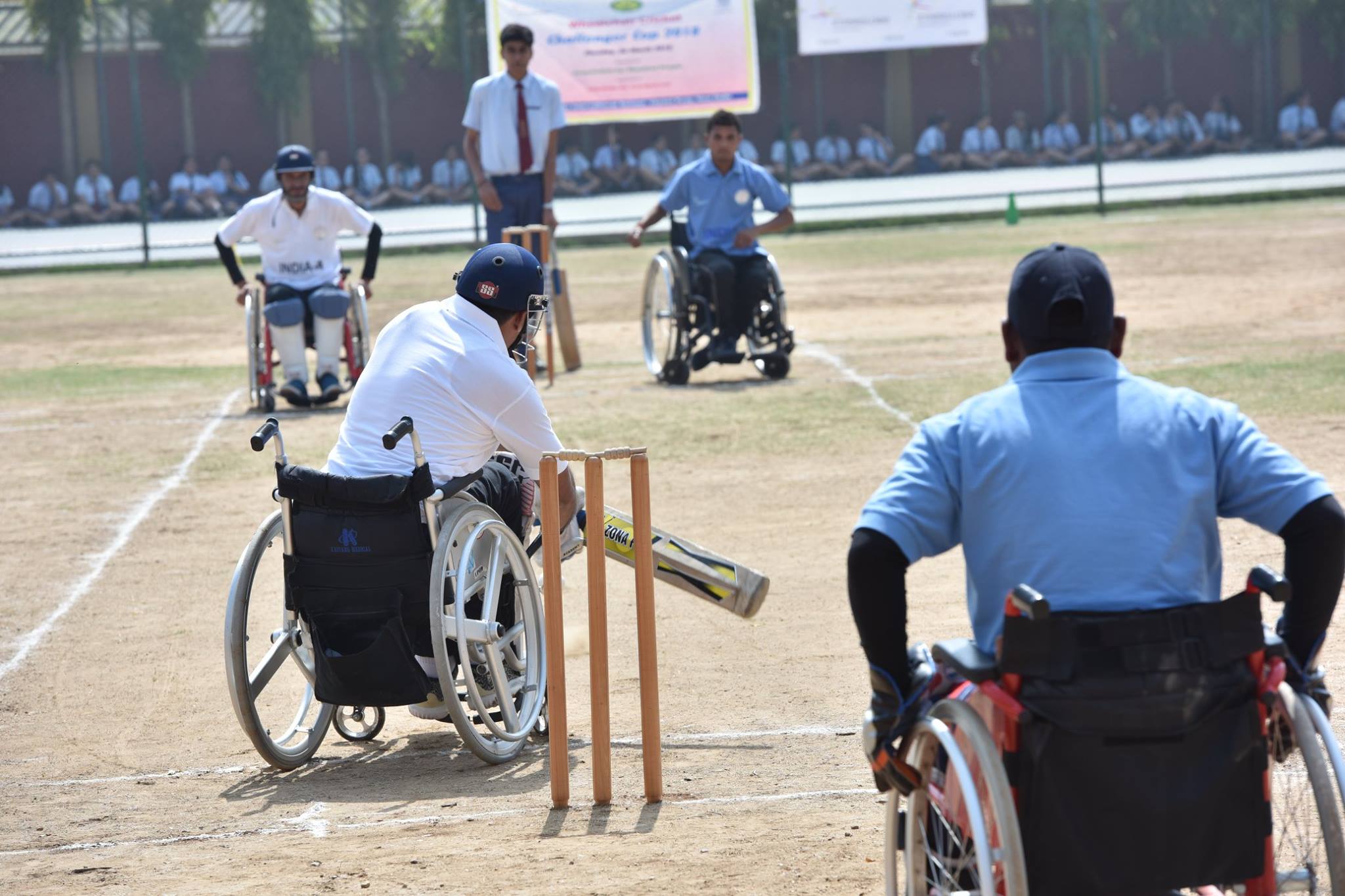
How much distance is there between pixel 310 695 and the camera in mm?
5844

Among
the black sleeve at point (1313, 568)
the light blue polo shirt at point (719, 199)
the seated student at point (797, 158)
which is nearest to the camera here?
the black sleeve at point (1313, 568)

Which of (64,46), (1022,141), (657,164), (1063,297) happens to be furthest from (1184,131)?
(1063,297)

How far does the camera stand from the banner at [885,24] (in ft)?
95.2

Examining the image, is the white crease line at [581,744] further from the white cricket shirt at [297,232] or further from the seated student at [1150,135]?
the seated student at [1150,135]

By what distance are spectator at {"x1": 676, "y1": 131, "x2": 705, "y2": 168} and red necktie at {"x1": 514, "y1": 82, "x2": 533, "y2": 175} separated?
18915 mm

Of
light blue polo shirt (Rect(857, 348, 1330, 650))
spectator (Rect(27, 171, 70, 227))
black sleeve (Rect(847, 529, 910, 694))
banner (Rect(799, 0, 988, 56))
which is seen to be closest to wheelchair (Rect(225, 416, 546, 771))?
black sleeve (Rect(847, 529, 910, 694))

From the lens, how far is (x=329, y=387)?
13.0m

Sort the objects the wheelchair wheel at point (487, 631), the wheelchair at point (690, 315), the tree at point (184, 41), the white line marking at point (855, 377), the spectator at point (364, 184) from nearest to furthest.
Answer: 1. the wheelchair wheel at point (487, 631)
2. the white line marking at point (855, 377)
3. the wheelchair at point (690, 315)
4. the spectator at point (364, 184)
5. the tree at point (184, 41)

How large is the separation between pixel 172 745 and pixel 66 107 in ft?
106

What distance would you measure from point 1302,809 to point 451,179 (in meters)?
32.3

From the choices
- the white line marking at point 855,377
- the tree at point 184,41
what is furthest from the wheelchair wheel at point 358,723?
the tree at point 184,41

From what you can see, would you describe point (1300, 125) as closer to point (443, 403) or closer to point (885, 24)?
Result: point (885, 24)

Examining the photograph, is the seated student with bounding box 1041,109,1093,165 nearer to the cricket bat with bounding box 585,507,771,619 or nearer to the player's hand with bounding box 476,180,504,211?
the player's hand with bounding box 476,180,504,211

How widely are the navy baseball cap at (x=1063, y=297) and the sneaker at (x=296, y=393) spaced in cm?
1002
